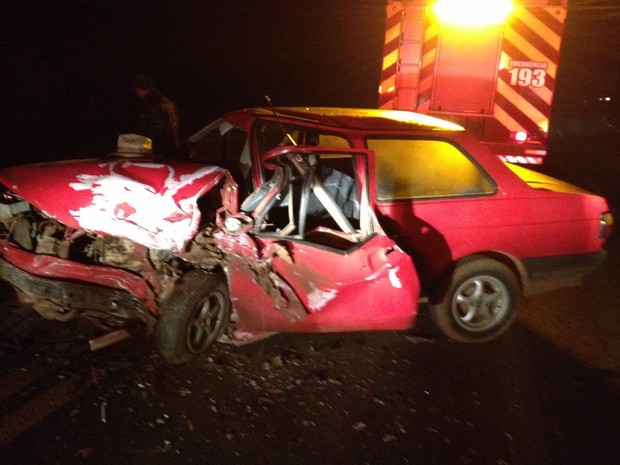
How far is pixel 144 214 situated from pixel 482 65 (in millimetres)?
5537

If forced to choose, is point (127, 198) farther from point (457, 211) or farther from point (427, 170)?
point (457, 211)

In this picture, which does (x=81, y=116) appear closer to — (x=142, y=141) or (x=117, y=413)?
(x=142, y=141)

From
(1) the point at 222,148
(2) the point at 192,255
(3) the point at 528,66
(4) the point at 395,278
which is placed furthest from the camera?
(3) the point at 528,66

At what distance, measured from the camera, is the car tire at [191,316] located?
367cm

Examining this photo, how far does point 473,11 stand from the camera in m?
7.44

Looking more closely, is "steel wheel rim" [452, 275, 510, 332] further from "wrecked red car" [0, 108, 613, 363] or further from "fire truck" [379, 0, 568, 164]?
"fire truck" [379, 0, 568, 164]

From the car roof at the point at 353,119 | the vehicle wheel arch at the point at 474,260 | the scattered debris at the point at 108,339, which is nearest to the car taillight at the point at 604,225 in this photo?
the vehicle wheel arch at the point at 474,260

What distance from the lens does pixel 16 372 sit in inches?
144

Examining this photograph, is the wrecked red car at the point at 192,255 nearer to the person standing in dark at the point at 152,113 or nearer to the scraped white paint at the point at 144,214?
the scraped white paint at the point at 144,214

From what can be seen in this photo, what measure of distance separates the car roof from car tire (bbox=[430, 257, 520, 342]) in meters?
1.10

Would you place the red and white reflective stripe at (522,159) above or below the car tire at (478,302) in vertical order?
above

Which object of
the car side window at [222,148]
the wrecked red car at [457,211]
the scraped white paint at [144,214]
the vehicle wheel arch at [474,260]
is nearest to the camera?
the scraped white paint at [144,214]

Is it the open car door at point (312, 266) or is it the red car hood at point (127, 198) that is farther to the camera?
the open car door at point (312, 266)

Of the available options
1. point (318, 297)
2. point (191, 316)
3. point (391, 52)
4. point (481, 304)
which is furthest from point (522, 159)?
point (191, 316)
